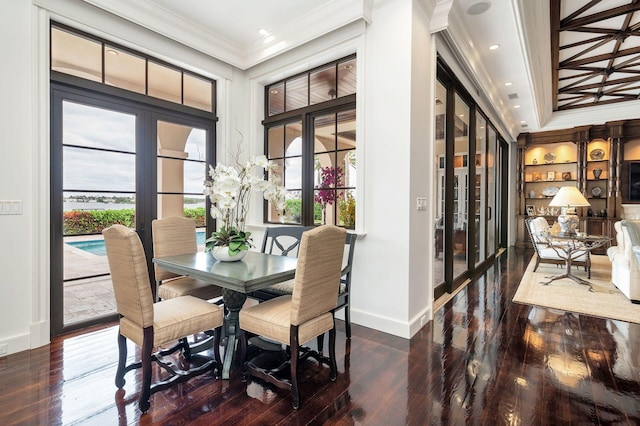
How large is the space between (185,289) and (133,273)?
3.28 ft

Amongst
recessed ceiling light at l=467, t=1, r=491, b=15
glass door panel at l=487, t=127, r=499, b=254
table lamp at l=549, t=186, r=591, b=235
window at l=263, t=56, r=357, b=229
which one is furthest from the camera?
glass door panel at l=487, t=127, r=499, b=254

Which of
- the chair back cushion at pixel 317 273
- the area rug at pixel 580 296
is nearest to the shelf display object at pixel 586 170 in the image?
the area rug at pixel 580 296

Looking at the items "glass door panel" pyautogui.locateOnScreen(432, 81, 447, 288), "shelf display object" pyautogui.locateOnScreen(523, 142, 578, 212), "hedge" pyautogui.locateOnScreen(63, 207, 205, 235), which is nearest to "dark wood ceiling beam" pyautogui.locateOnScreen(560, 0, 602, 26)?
"glass door panel" pyautogui.locateOnScreen(432, 81, 447, 288)

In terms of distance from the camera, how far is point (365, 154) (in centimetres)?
313

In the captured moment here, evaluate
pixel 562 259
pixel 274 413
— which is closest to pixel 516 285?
pixel 562 259

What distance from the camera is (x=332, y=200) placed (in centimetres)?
367

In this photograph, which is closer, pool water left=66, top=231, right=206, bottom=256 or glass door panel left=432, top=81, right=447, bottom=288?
pool water left=66, top=231, right=206, bottom=256

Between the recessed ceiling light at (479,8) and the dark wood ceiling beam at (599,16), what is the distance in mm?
1751

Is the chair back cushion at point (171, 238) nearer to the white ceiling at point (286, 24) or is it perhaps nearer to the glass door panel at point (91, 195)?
the glass door panel at point (91, 195)

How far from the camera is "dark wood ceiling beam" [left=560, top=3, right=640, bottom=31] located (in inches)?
149

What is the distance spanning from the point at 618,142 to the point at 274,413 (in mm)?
9341

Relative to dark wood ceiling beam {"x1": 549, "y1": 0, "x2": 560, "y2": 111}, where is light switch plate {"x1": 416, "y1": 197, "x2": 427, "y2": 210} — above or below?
below

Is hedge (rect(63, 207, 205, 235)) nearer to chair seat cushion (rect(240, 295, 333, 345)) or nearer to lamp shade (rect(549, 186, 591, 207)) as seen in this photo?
chair seat cushion (rect(240, 295, 333, 345))

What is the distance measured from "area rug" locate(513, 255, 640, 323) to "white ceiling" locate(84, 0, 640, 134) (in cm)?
307
